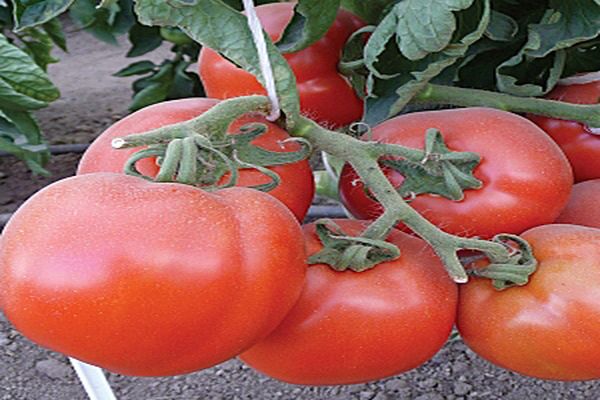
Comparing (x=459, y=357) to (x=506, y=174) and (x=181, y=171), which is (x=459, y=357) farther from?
(x=181, y=171)

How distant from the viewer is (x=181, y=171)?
550 millimetres

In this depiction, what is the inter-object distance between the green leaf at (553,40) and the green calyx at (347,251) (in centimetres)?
26

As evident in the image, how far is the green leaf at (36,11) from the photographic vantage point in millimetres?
796

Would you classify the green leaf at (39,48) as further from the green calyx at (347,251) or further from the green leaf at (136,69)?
the green calyx at (347,251)

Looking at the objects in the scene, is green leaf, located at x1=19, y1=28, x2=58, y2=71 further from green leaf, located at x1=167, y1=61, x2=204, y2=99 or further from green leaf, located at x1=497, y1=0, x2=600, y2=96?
green leaf, located at x1=497, y1=0, x2=600, y2=96

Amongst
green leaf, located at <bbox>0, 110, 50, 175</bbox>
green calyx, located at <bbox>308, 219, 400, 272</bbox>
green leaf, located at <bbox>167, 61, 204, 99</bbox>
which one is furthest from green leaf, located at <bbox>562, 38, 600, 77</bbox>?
green leaf, located at <bbox>167, 61, 204, 99</bbox>

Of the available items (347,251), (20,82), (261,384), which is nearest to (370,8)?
(347,251)

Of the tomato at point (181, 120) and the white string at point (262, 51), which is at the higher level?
the white string at point (262, 51)

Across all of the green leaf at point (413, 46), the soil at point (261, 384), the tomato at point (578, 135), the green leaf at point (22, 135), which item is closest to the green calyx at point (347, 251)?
the green leaf at point (413, 46)

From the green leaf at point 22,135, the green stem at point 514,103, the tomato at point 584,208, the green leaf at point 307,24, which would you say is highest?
the green leaf at point 307,24

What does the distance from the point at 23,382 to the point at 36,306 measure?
133cm

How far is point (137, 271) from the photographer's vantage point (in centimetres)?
50

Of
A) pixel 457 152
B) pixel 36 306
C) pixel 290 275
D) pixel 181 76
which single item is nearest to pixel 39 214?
pixel 36 306

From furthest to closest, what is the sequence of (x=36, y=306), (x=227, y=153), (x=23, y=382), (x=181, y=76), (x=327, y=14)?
1. (x=181, y=76)
2. (x=23, y=382)
3. (x=327, y=14)
4. (x=227, y=153)
5. (x=36, y=306)
